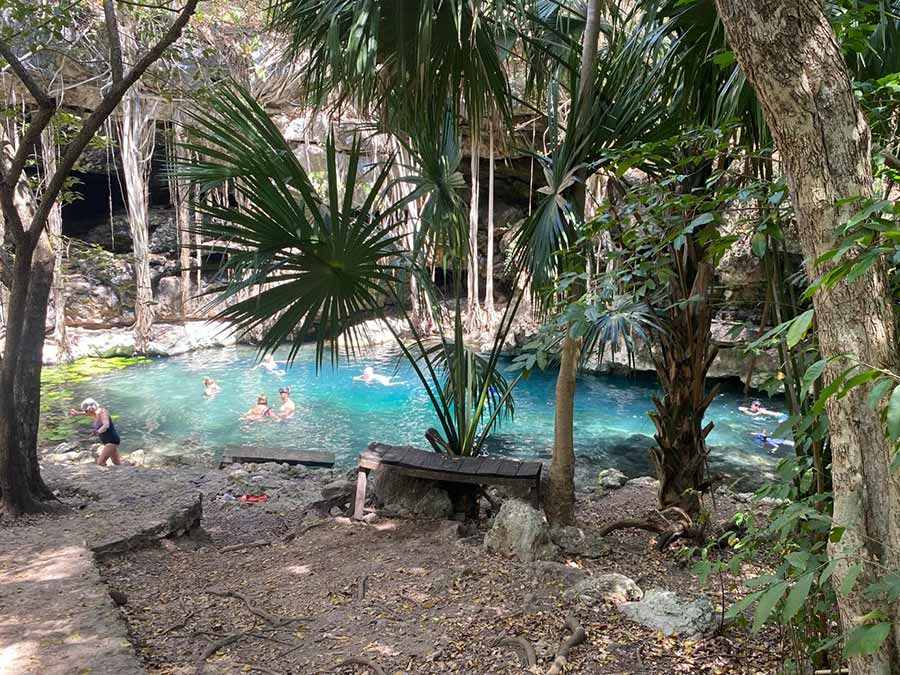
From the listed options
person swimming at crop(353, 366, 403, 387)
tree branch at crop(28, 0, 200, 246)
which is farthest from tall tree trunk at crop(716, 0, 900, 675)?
person swimming at crop(353, 366, 403, 387)

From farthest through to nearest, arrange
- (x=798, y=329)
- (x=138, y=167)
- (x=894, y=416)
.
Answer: (x=138, y=167) < (x=798, y=329) < (x=894, y=416)

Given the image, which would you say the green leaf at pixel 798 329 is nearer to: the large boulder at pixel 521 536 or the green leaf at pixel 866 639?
the green leaf at pixel 866 639

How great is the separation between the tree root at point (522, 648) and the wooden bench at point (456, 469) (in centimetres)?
136

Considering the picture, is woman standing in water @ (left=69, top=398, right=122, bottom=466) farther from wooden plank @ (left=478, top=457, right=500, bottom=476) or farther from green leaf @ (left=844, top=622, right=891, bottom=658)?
green leaf @ (left=844, top=622, right=891, bottom=658)

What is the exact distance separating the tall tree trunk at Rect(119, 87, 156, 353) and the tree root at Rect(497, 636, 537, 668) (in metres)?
10.2

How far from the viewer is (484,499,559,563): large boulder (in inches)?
131

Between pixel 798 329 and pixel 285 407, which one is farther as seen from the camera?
pixel 285 407

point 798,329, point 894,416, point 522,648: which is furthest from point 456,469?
point 894,416

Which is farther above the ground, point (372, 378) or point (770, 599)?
point (770, 599)

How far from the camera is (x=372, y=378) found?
12469mm

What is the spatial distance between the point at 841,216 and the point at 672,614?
1.83 m

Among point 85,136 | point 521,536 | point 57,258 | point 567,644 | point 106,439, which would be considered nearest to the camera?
point 567,644

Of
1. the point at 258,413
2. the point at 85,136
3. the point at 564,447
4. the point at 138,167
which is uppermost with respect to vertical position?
the point at 138,167

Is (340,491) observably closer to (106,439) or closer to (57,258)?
(106,439)
